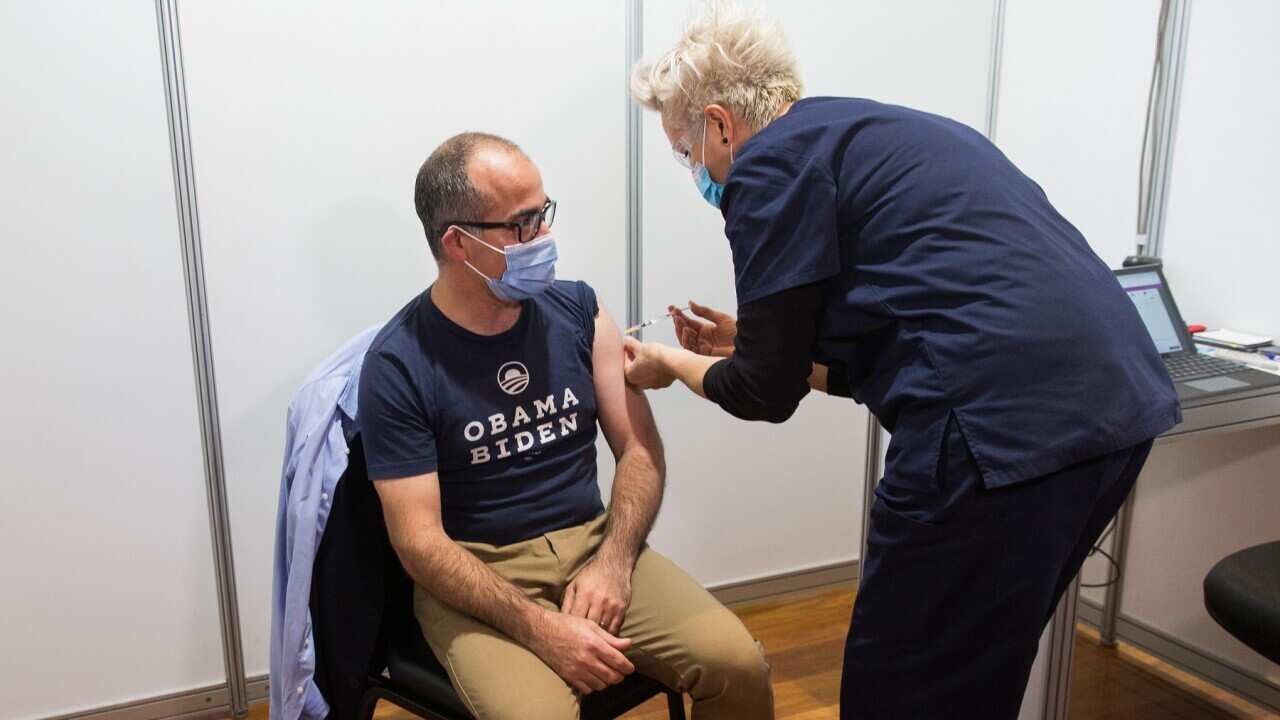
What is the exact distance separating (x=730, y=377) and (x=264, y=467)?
127 centimetres

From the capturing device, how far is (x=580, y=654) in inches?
59.4

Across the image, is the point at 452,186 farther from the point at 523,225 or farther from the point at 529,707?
the point at 529,707

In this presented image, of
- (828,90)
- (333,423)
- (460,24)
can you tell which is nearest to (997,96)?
(828,90)

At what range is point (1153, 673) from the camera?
241cm

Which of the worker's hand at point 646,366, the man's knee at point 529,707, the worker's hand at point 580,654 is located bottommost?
the man's knee at point 529,707

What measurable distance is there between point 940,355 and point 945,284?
0.09m

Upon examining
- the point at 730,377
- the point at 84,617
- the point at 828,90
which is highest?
the point at 828,90

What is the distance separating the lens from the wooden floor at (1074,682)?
2.24 m

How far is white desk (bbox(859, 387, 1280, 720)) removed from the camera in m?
1.69

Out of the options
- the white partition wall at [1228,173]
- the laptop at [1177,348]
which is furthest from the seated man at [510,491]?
the white partition wall at [1228,173]

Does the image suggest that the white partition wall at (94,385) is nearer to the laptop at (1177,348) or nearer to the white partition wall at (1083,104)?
the laptop at (1177,348)

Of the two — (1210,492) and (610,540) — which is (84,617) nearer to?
(610,540)

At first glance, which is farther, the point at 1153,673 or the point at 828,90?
the point at 828,90

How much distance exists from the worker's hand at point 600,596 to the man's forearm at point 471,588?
73 mm
